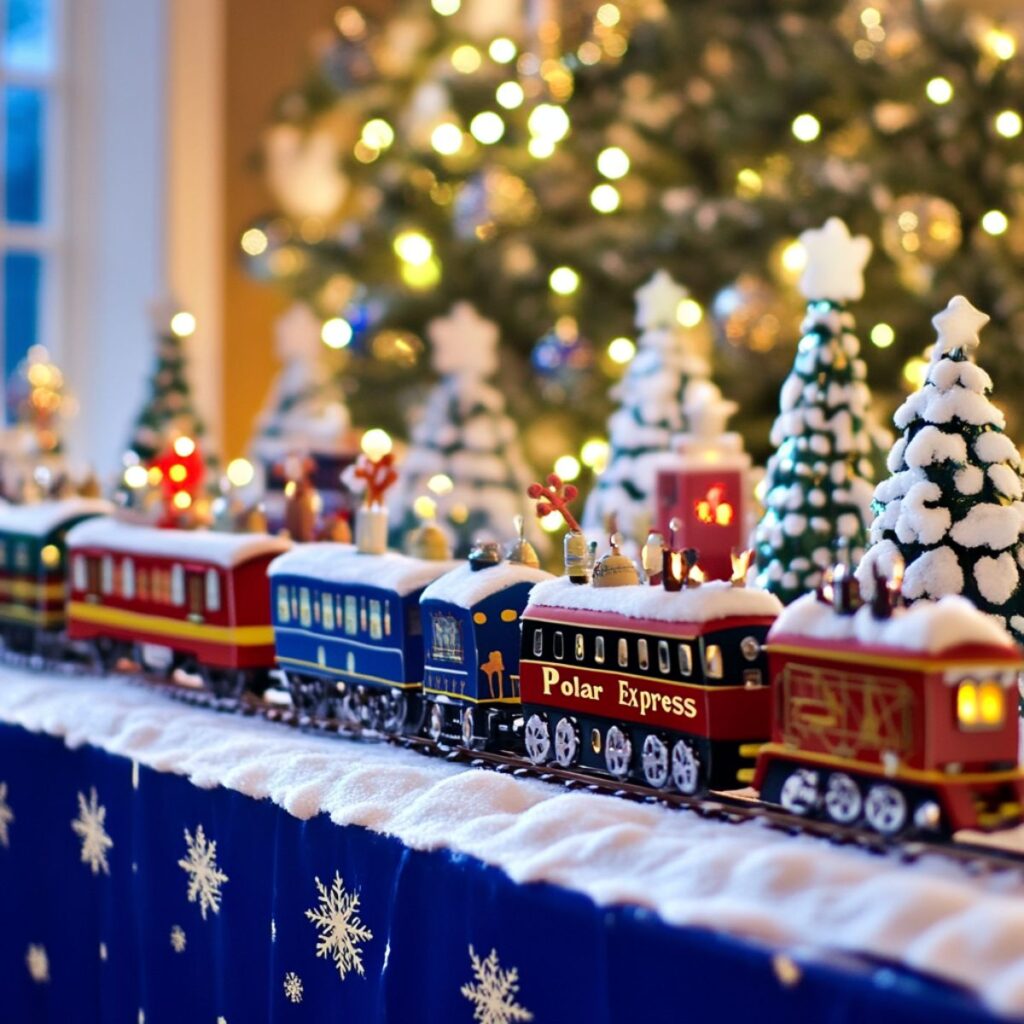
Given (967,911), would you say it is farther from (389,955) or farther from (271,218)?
(271,218)

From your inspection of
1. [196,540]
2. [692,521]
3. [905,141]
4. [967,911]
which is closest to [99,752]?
[196,540]

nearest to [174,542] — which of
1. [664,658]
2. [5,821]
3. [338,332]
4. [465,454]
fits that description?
[5,821]

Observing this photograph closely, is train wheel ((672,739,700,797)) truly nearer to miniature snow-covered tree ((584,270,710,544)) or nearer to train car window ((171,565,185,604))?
train car window ((171,565,185,604))

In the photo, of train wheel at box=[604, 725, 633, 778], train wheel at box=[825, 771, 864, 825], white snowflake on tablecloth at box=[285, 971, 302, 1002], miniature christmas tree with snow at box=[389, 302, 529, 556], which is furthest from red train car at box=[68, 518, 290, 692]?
train wheel at box=[825, 771, 864, 825]

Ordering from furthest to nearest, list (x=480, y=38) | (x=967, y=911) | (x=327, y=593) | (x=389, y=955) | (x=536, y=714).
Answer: (x=480, y=38) → (x=327, y=593) → (x=536, y=714) → (x=389, y=955) → (x=967, y=911)

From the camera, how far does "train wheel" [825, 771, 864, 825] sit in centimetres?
397

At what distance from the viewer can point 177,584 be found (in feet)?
23.1

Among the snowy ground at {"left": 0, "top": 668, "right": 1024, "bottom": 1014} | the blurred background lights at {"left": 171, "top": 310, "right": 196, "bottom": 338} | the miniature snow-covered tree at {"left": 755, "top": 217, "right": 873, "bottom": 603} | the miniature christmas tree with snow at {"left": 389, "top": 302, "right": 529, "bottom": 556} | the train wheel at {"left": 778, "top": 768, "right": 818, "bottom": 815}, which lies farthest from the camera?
the blurred background lights at {"left": 171, "top": 310, "right": 196, "bottom": 338}

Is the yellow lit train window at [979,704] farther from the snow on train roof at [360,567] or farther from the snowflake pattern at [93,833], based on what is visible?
the snowflake pattern at [93,833]

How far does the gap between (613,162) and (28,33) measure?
556 cm

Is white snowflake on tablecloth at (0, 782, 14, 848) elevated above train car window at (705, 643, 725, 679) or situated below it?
below

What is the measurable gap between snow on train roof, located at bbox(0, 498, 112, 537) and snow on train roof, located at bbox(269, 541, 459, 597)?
2362 millimetres

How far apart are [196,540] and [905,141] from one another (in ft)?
16.0

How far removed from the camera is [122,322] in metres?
12.9
